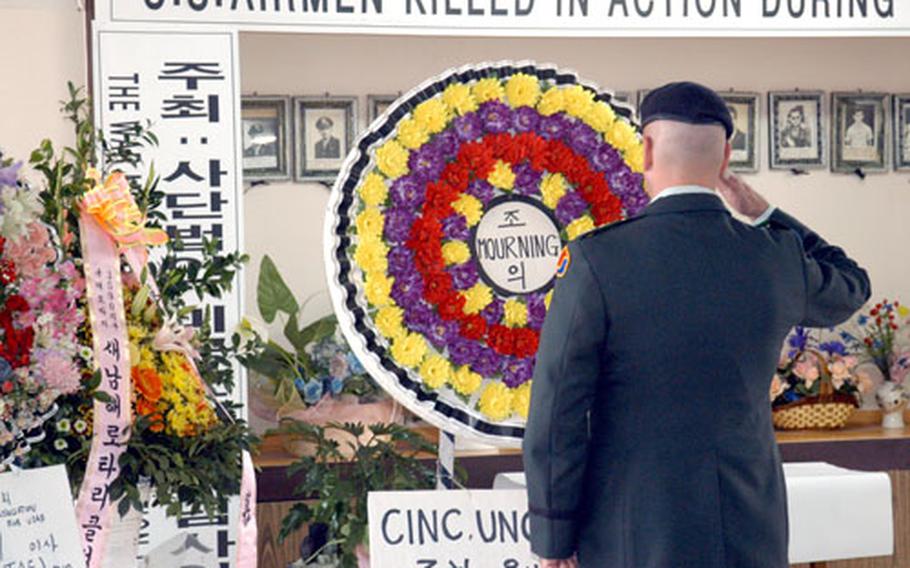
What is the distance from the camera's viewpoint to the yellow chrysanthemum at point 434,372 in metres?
2.82

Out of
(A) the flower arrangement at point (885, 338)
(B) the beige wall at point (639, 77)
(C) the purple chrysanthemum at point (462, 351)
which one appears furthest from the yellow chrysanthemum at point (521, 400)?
(A) the flower arrangement at point (885, 338)

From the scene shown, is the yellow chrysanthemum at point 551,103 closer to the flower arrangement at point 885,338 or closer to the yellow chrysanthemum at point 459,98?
the yellow chrysanthemum at point 459,98

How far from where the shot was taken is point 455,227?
2863mm

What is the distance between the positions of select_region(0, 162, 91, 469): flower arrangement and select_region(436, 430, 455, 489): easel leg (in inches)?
36.1

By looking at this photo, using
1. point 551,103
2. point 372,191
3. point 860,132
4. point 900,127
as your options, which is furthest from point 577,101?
point 900,127

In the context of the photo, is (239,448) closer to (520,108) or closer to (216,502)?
(216,502)

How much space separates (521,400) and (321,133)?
2315mm

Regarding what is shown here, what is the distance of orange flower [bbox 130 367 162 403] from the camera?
251 cm

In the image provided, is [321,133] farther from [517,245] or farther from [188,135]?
[517,245]

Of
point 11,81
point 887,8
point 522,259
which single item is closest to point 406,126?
point 522,259

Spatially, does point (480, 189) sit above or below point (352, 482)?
above

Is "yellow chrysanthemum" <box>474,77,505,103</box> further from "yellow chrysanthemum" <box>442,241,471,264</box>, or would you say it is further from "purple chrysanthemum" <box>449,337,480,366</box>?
"purple chrysanthemum" <box>449,337,480,366</box>

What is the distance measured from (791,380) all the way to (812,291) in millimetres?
2457

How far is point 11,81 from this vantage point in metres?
4.11
